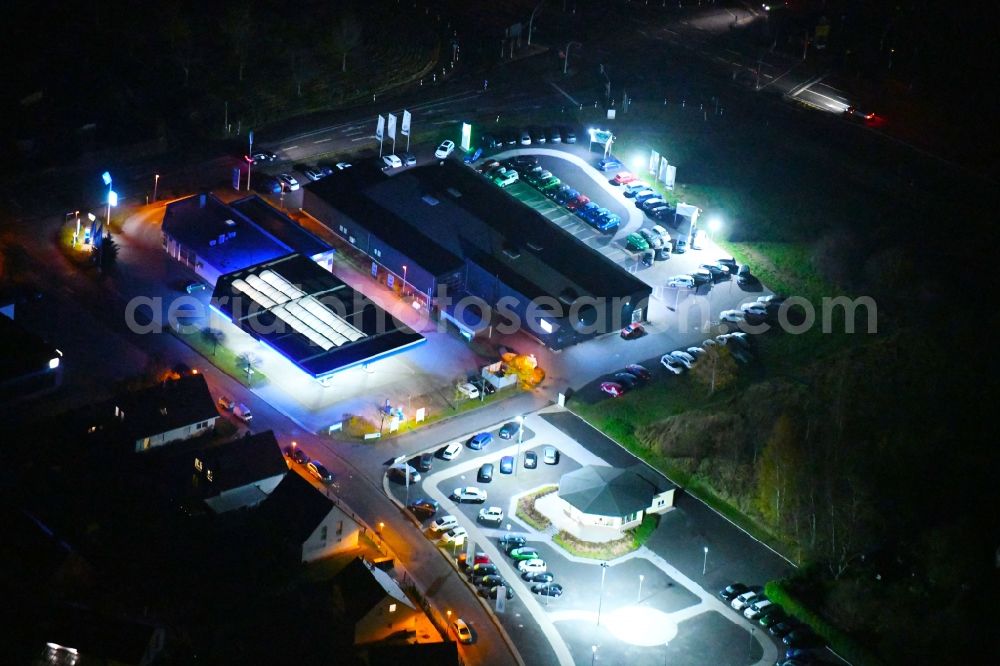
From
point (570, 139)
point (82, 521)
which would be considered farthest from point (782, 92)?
point (82, 521)

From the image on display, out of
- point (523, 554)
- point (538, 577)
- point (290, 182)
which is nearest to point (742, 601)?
point (538, 577)

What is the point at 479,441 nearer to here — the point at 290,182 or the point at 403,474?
the point at 403,474

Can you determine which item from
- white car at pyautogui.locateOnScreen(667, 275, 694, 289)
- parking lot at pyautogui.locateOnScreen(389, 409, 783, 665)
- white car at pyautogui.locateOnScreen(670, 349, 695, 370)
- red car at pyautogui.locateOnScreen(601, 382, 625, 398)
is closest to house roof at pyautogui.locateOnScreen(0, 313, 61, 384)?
parking lot at pyautogui.locateOnScreen(389, 409, 783, 665)

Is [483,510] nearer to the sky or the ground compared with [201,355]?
nearer to the ground

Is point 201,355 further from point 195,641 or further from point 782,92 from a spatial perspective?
point 782,92

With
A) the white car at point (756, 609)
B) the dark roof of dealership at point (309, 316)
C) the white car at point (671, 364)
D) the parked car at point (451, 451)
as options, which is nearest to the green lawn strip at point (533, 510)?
the parked car at point (451, 451)

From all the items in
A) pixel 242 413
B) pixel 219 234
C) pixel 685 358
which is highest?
pixel 219 234
